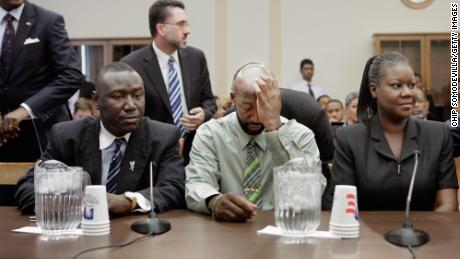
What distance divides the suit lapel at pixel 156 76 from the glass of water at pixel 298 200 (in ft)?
6.92

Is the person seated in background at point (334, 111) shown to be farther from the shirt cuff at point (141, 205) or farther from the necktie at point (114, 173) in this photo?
the shirt cuff at point (141, 205)

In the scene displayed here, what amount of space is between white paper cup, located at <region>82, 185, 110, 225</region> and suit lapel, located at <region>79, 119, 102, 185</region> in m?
0.65

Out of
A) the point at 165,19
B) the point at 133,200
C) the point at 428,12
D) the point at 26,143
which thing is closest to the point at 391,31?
the point at 428,12

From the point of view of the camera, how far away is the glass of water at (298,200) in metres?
2.03

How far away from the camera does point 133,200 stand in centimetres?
246

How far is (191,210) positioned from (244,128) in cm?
44

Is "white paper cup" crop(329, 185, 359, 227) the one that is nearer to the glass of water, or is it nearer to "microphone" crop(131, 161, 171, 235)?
the glass of water

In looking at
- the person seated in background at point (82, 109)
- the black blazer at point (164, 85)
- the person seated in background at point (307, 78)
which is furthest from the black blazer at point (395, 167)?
the person seated in background at point (307, 78)

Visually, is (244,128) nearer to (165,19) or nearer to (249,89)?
(249,89)

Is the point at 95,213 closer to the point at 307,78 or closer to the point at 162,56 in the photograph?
the point at 162,56

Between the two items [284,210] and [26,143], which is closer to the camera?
[284,210]

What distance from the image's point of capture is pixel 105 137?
9.33ft

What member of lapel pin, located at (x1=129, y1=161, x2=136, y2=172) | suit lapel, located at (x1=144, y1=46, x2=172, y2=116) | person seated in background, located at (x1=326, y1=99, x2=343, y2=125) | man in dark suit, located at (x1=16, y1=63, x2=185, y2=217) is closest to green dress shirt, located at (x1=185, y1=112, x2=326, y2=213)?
man in dark suit, located at (x1=16, y1=63, x2=185, y2=217)

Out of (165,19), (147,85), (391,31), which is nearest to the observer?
(147,85)
